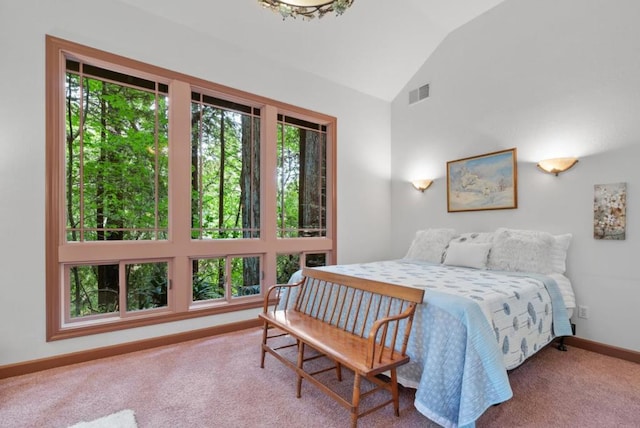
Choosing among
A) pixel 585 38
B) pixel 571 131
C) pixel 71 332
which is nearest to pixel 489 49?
pixel 585 38

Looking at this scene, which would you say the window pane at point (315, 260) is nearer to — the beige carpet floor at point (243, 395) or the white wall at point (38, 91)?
the white wall at point (38, 91)

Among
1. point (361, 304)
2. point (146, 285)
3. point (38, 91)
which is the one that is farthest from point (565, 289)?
point (38, 91)

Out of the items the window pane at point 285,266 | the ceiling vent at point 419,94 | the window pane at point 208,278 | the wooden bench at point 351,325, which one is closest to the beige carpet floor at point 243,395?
the wooden bench at point 351,325

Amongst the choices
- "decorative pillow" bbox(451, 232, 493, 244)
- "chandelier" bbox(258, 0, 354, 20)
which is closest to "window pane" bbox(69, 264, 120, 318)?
"chandelier" bbox(258, 0, 354, 20)

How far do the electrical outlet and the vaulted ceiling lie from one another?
3426mm

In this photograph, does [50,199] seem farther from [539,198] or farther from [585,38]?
[585,38]

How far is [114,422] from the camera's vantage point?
1.86m

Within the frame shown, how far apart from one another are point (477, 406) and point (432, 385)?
0.76ft

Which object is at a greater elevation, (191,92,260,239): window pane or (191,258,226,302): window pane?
(191,92,260,239): window pane

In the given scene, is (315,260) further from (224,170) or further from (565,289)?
(565,289)

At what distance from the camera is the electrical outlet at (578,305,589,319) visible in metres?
2.99

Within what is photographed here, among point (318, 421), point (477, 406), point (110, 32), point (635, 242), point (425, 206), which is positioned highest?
point (110, 32)

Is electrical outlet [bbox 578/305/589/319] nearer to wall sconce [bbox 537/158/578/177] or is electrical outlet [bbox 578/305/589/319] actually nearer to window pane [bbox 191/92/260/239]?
wall sconce [bbox 537/158/578/177]

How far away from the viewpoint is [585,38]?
3.01 meters
